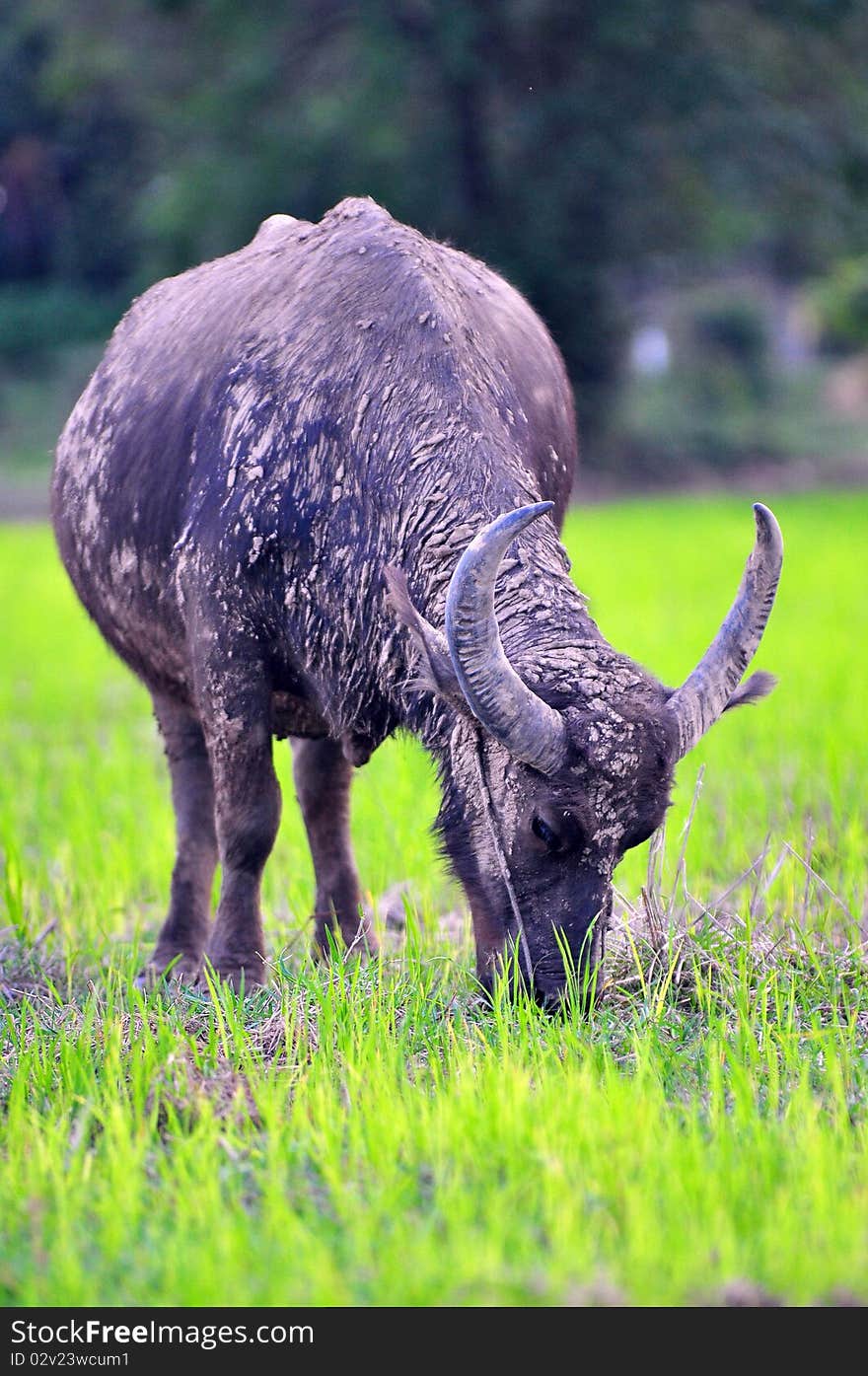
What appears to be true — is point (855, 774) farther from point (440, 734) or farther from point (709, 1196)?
point (709, 1196)

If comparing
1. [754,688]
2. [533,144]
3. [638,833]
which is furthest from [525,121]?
[638,833]

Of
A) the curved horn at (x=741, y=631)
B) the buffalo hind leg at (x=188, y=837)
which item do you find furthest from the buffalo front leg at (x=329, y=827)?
the curved horn at (x=741, y=631)

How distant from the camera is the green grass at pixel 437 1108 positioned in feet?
8.36

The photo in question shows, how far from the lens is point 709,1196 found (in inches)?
108

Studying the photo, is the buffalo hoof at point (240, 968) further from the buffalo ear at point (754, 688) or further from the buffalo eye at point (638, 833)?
the buffalo ear at point (754, 688)

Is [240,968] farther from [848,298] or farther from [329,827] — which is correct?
[848,298]

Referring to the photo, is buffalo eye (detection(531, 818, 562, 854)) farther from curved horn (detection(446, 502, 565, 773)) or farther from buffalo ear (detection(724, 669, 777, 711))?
buffalo ear (detection(724, 669, 777, 711))

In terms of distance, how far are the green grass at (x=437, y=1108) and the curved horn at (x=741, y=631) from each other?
0.55 m

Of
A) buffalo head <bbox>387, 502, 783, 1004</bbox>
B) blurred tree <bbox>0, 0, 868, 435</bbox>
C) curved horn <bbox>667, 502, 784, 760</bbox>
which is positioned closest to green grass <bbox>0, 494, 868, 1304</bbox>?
buffalo head <bbox>387, 502, 783, 1004</bbox>

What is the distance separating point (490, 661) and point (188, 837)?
2138mm

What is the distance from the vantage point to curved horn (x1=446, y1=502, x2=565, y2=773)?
3289mm

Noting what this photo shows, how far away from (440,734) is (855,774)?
123 inches

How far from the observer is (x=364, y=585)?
4.04m
